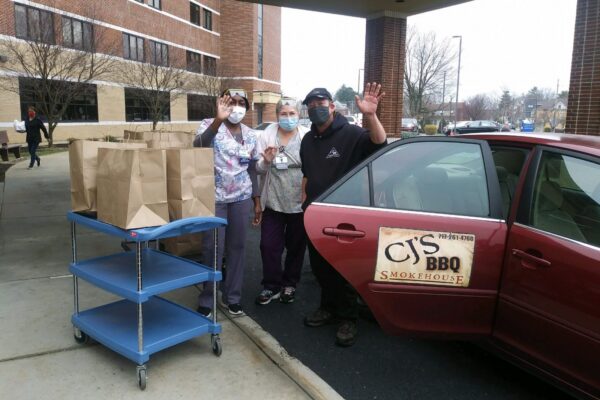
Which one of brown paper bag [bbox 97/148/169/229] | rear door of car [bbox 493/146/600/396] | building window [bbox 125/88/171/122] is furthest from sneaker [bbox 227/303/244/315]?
building window [bbox 125/88/171/122]

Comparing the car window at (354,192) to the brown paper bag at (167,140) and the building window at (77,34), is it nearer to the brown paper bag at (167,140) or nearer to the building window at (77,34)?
the brown paper bag at (167,140)

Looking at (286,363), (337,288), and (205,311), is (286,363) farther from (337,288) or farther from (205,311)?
(205,311)

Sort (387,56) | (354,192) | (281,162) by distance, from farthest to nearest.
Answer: (387,56), (281,162), (354,192)

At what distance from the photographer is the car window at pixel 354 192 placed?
10.3 feet

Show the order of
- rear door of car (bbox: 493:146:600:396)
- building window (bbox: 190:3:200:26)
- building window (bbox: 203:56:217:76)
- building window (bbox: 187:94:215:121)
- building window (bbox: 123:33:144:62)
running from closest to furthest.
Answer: rear door of car (bbox: 493:146:600:396), building window (bbox: 123:33:144:62), building window (bbox: 203:56:217:76), building window (bbox: 187:94:215:121), building window (bbox: 190:3:200:26)

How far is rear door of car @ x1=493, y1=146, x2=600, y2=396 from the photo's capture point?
7.88 feet

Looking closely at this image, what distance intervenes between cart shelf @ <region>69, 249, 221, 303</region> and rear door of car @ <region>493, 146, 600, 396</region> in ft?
6.19

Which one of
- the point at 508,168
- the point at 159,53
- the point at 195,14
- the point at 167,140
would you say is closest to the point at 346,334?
the point at 508,168

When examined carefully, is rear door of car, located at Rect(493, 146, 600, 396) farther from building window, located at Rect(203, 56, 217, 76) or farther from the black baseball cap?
building window, located at Rect(203, 56, 217, 76)

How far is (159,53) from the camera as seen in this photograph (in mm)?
35688

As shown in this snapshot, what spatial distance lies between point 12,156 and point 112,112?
1426cm

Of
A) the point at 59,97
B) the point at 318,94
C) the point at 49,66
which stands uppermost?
the point at 49,66

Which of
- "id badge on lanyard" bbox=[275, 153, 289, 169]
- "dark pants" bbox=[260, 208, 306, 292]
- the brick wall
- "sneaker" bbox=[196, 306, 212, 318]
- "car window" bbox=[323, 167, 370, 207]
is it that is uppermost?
the brick wall

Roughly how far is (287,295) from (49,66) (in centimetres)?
2316
